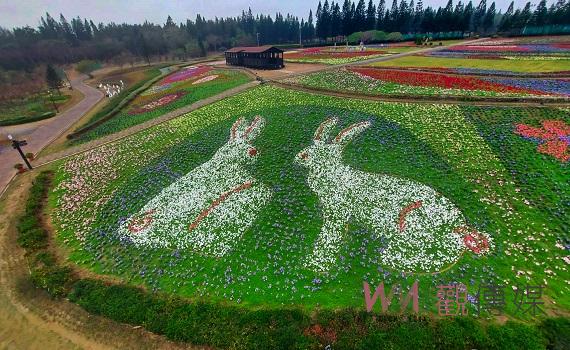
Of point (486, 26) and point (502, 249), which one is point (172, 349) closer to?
point (502, 249)

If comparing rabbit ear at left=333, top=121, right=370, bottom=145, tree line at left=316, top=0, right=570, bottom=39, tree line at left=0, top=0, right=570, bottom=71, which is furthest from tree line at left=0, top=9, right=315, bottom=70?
rabbit ear at left=333, top=121, right=370, bottom=145

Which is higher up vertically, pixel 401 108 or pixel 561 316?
pixel 401 108

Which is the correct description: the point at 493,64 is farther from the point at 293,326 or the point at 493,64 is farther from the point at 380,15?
the point at 380,15

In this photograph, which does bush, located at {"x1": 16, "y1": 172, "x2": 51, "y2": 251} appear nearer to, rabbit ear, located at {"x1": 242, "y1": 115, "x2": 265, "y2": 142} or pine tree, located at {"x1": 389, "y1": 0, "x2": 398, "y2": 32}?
rabbit ear, located at {"x1": 242, "y1": 115, "x2": 265, "y2": 142}

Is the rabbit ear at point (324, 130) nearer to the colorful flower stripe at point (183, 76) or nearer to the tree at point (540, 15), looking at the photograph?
the colorful flower stripe at point (183, 76)

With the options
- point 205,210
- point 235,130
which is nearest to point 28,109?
point 235,130

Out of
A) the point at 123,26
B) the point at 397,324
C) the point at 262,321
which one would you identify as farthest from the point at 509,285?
the point at 123,26
